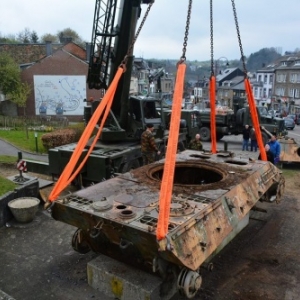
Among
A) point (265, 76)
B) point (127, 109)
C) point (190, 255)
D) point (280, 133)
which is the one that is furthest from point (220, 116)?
point (265, 76)

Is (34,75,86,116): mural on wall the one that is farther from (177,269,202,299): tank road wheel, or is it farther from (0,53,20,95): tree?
(177,269,202,299): tank road wheel

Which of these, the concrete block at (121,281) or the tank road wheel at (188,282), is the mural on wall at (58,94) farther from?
the tank road wheel at (188,282)

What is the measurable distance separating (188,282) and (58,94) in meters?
28.7

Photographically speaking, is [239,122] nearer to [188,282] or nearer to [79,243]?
[79,243]

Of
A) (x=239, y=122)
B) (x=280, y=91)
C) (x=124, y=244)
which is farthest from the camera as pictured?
(x=280, y=91)

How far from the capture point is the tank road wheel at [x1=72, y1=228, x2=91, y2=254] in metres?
6.23

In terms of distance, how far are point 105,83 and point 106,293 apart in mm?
6395

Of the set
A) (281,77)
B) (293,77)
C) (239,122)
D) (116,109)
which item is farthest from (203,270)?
(281,77)

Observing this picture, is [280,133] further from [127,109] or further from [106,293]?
[106,293]

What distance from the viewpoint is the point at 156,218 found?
493 centimetres

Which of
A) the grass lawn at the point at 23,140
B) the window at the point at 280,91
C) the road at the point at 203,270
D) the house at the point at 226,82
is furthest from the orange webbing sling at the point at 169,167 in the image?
the window at the point at 280,91

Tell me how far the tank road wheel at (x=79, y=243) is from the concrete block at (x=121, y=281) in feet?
1.81

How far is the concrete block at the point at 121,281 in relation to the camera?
5.14 m

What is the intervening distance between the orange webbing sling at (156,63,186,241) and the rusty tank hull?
0.17 m
